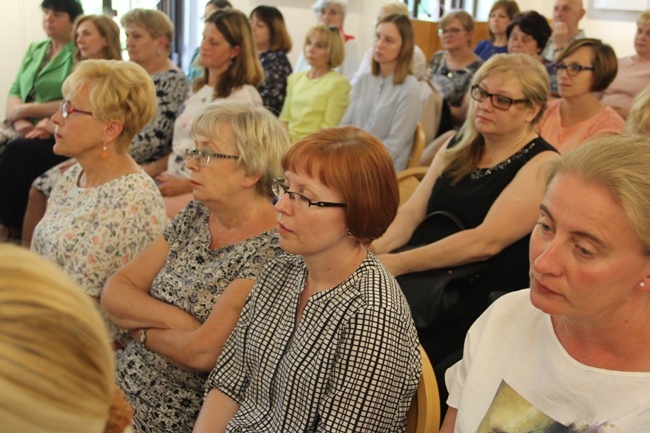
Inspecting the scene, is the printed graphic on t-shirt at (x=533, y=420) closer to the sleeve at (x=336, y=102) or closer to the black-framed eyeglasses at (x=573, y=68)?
the black-framed eyeglasses at (x=573, y=68)

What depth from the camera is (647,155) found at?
1209 millimetres

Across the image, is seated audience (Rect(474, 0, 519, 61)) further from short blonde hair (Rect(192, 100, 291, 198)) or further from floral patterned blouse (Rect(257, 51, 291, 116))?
short blonde hair (Rect(192, 100, 291, 198))

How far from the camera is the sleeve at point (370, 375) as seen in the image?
1492 mm

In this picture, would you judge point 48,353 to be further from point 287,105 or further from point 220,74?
point 287,105

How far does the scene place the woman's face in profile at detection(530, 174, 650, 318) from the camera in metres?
1.20

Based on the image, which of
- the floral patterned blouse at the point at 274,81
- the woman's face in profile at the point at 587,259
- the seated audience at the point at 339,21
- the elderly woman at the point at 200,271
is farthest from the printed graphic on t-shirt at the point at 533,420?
the seated audience at the point at 339,21

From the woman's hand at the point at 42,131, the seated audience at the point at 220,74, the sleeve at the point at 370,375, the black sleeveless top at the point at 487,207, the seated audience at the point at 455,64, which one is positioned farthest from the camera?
the seated audience at the point at 455,64

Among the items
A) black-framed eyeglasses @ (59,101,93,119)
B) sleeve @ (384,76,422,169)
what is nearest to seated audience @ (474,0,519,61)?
sleeve @ (384,76,422,169)

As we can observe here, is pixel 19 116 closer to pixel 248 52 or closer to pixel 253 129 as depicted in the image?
pixel 248 52

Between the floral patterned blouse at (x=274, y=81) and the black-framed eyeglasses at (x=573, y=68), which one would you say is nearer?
the black-framed eyeglasses at (x=573, y=68)

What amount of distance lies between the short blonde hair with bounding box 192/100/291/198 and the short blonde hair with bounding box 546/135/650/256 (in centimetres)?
97

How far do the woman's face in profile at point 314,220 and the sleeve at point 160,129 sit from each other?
7.20ft

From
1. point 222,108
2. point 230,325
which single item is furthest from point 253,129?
point 230,325

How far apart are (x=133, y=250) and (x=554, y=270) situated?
1.44 m
